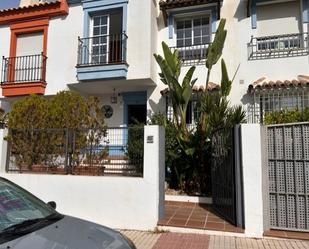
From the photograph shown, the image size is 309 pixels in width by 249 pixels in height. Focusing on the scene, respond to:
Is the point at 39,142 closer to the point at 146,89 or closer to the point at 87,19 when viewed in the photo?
the point at 146,89

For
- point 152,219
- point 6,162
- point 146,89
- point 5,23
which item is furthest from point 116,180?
point 5,23

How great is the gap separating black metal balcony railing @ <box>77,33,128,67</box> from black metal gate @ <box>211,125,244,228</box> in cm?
640

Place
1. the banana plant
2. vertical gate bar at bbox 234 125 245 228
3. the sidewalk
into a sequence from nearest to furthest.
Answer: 1. the sidewalk
2. vertical gate bar at bbox 234 125 245 228
3. the banana plant

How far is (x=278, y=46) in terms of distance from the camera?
1257 centimetres

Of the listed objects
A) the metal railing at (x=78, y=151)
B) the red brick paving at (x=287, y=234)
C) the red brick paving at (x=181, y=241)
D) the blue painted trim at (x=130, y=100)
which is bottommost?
the red brick paving at (x=181, y=241)

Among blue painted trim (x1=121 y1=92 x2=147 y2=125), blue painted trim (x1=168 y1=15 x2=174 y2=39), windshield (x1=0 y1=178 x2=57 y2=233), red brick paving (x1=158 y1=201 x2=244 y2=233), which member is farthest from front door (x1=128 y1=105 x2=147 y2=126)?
windshield (x1=0 y1=178 x2=57 y2=233)

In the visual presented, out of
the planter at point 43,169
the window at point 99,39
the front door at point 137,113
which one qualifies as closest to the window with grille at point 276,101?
the front door at point 137,113

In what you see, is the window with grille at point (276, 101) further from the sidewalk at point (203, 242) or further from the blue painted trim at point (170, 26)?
the sidewalk at point (203, 242)

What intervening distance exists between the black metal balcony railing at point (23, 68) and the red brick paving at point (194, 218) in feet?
30.5

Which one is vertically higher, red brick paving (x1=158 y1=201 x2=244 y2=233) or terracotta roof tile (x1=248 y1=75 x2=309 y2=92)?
terracotta roof tile (x1=248 y1=75 x2=309 y2=92)

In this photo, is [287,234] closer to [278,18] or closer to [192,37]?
[278,18]

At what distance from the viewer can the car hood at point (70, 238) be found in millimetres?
3283

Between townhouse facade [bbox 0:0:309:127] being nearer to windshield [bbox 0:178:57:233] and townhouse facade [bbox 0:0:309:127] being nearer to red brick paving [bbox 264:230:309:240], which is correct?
red brick paving [bbox 264:230:309:240]

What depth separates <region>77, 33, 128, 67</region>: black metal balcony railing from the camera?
1352 cm
